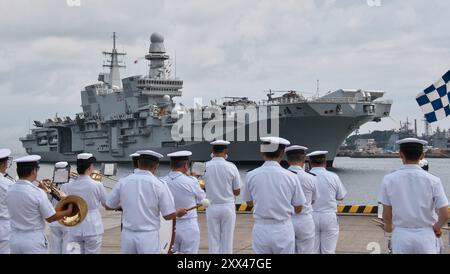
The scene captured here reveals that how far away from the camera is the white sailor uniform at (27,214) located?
17.9 ft

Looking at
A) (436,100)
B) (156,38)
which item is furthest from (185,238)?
(156,38)

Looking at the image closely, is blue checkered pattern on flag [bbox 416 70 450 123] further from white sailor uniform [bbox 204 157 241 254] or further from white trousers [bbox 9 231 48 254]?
white trousers [bbox 9 231 48 254]

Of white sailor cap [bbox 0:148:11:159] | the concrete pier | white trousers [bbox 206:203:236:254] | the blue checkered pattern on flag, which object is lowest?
the concrete pier

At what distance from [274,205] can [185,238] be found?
1.58m

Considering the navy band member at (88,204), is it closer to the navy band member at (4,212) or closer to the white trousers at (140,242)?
the navy band member at (4,212)

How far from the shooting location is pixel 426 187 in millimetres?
4836

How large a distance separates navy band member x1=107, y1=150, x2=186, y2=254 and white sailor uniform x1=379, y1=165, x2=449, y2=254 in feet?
6.11

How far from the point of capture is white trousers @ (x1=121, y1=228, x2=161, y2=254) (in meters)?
5.44

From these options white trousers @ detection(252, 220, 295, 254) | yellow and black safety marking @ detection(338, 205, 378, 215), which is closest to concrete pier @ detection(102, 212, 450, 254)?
yellow and black safety marking @ detection(338, 205, 378, 215)

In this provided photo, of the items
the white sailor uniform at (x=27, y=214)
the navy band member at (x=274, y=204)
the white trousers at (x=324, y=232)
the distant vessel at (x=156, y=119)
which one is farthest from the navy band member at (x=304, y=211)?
the distant vessel at (x=156, y=119)

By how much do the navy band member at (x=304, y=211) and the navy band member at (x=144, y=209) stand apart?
152 centimetres

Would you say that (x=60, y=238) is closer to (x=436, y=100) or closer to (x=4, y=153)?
(x=4, y=153)

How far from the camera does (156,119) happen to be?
209 feet
